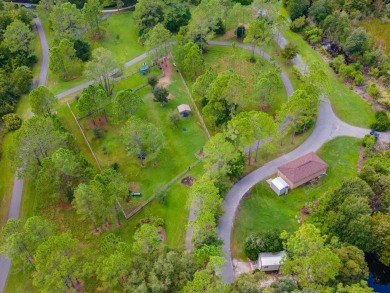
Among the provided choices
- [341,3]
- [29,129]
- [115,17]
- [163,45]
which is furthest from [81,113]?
[341,3]

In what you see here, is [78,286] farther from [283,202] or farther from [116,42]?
[116,42]

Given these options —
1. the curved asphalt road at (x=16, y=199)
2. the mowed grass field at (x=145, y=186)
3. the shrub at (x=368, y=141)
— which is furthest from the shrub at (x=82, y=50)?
the shrub at (x=368, y=141)

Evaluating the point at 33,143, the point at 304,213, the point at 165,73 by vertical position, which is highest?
the point at 33,143

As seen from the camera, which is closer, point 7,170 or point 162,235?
point 162,235

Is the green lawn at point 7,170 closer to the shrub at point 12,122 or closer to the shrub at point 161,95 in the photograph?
the shrub at point 12,122

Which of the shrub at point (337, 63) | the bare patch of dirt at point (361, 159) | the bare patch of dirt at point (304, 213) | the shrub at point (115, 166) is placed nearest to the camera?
the bare patch of dirt at point (304, 213)

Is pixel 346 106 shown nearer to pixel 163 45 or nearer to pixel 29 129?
pixel 163 45

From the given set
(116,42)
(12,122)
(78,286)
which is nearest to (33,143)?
(12,122)
